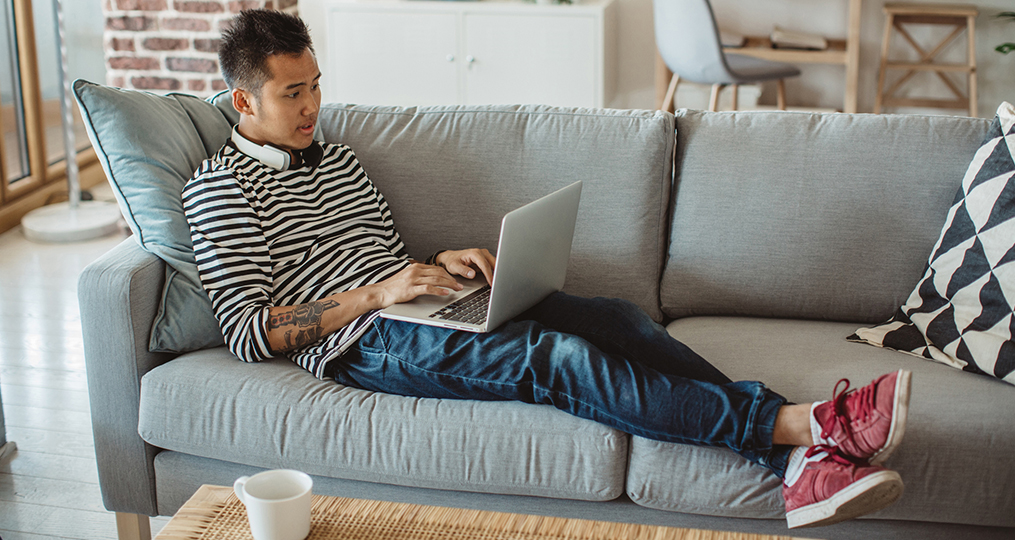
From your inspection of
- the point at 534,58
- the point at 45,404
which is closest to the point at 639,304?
the point at 45,404

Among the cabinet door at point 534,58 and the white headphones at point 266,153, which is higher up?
the cabinet door at point 534,58

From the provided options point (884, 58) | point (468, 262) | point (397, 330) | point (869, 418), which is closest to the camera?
point (869, 418)

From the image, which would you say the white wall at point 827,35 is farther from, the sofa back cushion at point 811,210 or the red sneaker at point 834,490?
the red sneaker at point 834,490

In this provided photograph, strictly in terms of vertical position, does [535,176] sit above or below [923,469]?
above

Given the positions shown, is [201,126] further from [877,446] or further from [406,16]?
[406,16]

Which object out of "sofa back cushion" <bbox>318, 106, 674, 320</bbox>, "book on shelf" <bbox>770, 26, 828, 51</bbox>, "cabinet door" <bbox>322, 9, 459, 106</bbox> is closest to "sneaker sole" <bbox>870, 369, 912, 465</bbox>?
"sofa back cushion" <bbox>318, 106, 674, 320</bbox>

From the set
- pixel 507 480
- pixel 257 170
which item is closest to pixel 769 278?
pixel 507 480

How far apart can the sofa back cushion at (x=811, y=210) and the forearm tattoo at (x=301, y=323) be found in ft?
2.46

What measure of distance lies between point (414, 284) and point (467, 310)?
106 millimetres

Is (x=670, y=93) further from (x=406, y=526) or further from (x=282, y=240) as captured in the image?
(x=406, y=526)

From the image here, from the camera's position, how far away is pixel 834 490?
123 centimetres

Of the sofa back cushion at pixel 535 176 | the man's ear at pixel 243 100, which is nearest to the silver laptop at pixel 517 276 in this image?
the sofa back cushion at pixel 535 176

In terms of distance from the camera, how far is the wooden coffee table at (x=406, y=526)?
43.6 inches

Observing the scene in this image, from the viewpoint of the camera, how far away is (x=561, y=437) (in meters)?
1.43
